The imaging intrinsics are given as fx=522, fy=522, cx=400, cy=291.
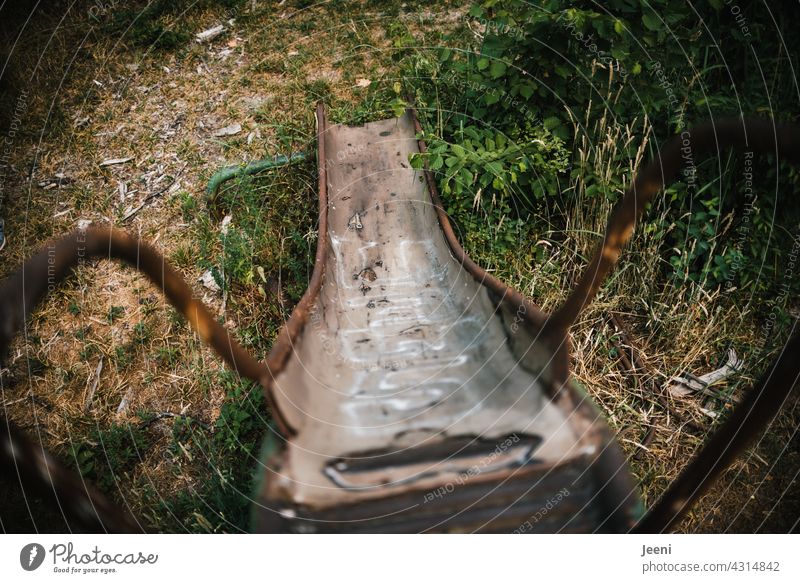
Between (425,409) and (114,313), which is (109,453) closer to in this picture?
(114,313)

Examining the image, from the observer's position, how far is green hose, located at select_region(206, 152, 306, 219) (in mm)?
3393

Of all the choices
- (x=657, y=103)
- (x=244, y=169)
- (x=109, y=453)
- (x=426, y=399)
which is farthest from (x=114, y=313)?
(x=657, y=103)

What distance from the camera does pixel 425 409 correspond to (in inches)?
84.7

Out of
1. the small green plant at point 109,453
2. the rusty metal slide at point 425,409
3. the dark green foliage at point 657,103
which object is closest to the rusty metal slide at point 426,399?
the rusty metal slide at point 425,409

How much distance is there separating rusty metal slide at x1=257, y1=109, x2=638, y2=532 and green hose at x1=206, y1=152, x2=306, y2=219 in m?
0.89

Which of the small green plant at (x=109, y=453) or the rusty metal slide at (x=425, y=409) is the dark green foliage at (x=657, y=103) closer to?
the rusty metal slide at (x=425, y=409)

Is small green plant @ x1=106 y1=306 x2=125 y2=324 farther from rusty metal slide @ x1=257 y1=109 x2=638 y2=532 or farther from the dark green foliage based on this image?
the dark green foliage

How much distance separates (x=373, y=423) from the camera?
83.7 inches

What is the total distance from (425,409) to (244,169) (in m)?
2.11

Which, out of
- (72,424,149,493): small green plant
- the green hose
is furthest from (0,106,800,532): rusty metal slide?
the green hose

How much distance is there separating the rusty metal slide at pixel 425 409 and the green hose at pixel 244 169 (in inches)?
35.2

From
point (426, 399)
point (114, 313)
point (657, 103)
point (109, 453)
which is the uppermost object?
point (657, 103)

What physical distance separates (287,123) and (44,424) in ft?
8.06

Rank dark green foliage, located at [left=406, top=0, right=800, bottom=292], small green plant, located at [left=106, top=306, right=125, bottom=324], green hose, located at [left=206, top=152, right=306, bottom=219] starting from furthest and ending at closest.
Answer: green hose, located at [left=206, top=152, right=306, bottom=219] → small green plant, located at [left=106, top=306, right=125, bottom=324] → dark green foliage, located at [left=406, top=0, right=800, bottom=292]
